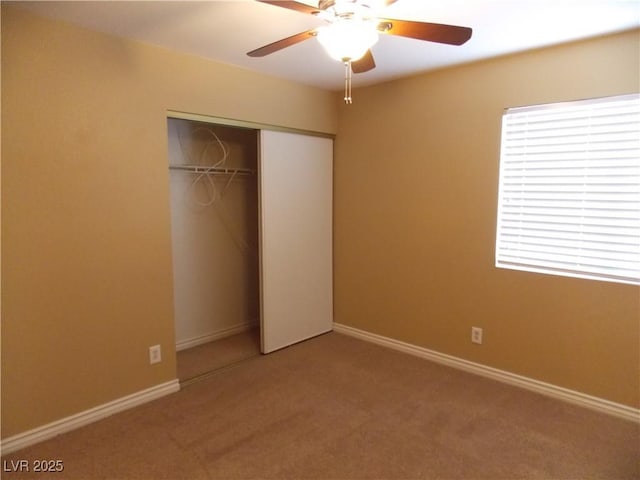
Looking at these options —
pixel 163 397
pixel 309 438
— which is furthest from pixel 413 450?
pixel 163 397

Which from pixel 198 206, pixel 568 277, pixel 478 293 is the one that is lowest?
pixel 478 293

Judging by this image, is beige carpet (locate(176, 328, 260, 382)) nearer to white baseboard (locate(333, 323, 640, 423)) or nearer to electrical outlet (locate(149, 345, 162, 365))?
electrical outlet (locate(149, 345, 162, 365))

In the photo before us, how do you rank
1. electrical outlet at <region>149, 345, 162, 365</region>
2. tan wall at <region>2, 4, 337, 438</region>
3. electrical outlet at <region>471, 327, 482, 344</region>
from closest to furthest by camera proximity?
1. tan wall at <region>2, 4, 337, 438</region>
2. electrical outlet at <region>149, 345, 162, 365</region>
3. electrical outlet at <region>471, 327, 482, 344</region>

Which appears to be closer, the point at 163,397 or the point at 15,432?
the point at 15,432

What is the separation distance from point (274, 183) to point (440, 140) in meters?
1.38

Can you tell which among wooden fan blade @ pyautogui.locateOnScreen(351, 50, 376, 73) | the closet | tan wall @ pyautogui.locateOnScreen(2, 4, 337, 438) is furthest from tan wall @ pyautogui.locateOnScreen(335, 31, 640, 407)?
tan wall @ pyautogui.locateOnScreen(2, 4, 337, 438)

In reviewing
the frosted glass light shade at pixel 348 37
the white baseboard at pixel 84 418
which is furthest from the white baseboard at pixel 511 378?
the frosted glass light shade at pixel 348 37

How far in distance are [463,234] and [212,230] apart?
7.35 feet

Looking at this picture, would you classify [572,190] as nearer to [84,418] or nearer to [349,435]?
[349,435]

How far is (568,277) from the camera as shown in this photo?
263 centimetres

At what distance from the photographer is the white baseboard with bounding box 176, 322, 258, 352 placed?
11.9 ft

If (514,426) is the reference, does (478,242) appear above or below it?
above

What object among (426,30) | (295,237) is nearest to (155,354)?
(295,237)

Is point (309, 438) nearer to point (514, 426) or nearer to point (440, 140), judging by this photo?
point (514, 426)
